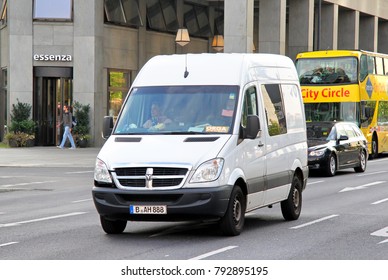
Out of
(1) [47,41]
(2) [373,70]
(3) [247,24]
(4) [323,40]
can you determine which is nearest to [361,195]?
(2) [373,70]

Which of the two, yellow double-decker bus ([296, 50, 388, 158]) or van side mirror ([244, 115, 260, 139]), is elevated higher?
yellow double-decker bus ([296, 50, 388, 158])

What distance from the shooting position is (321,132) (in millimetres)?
28781

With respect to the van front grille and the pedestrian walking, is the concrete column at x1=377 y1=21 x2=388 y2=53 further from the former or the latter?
the van front grille

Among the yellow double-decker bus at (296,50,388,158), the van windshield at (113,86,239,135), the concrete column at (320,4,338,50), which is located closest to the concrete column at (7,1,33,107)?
the yellow double-decker bus at (296,50,388,158)

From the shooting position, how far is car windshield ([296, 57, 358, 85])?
37.6 metres

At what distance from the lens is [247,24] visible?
145ft

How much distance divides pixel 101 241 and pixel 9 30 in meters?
34.9

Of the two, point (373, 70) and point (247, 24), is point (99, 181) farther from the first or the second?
point (247, 24)

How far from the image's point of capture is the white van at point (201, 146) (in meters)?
12.6

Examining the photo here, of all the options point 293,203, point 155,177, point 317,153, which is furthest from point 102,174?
point 317,153

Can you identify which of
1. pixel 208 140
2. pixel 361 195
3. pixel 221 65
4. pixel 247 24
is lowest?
pixel 361 195

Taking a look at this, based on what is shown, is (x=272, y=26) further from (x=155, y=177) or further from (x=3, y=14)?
(x=155, y=177)

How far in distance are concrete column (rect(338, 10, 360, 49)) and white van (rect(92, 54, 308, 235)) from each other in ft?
158

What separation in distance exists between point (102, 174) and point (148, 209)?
0.82 meters
